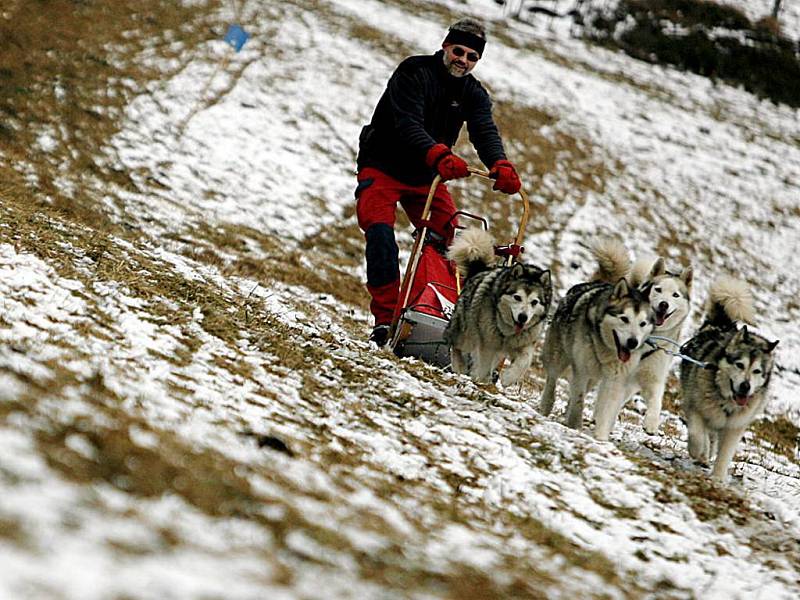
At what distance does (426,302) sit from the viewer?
700 cm

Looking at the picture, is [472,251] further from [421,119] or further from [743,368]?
[743,368]

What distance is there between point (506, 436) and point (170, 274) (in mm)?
3327

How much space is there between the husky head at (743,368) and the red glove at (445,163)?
2493 mm

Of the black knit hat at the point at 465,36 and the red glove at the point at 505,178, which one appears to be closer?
the red glove at the point at 505,178

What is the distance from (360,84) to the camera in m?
20.7

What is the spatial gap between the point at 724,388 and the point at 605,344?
0.88 m

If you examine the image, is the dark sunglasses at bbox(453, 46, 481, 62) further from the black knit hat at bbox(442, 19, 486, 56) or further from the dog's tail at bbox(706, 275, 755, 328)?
the dog's tail at bbox(706, 275, 755, 328)

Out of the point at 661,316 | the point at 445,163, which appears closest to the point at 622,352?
the point at 661,316

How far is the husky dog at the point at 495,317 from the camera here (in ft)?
20.1

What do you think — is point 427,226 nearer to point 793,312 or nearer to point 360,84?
point 793,312

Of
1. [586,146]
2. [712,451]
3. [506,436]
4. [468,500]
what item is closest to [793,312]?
[586,146]

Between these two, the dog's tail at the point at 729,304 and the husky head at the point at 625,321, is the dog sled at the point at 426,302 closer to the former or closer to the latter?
the husky head at the point at 625,321

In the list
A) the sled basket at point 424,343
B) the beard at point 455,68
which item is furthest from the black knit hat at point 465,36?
the sled basket at point 424,343

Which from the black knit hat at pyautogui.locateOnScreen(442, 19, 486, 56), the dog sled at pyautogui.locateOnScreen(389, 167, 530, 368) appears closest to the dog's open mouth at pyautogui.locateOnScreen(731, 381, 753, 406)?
the dog sled at pyautogui.locateOnScreen(389, 167, 530, 368)
